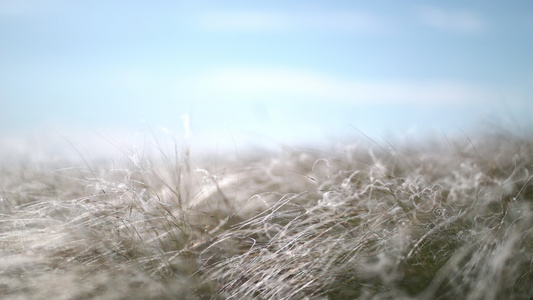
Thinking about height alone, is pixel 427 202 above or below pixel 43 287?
above

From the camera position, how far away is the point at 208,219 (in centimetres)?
238

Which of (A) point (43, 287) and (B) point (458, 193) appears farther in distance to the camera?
(B) point (458, 193)

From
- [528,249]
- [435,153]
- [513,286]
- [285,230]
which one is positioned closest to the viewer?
[513,286]

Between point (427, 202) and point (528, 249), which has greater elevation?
point (427, 202)

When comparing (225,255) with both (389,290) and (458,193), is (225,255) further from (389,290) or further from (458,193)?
(458,193)

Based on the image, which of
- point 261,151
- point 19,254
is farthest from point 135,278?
point 261,151

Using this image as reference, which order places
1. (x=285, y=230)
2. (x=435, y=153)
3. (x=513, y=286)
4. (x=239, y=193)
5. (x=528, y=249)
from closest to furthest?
(x=513, y=286), (x=528, y=249), (x=285, y=230), (x=239, y=193), (x=435, y=153)

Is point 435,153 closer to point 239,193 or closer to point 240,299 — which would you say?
point 239,193

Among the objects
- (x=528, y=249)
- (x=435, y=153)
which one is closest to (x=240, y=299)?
(x=528, y=249)

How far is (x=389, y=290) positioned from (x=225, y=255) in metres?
0.66

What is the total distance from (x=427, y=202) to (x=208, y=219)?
101 cm

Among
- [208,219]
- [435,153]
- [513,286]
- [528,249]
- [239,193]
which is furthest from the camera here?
[435,153]

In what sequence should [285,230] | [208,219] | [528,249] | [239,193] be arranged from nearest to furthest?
[528,249] → [285,230] → [208,219] → [239,193]

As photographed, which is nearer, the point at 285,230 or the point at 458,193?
the point at 285,230
